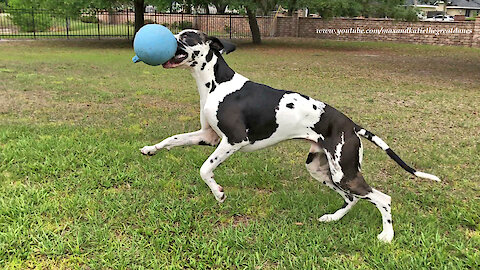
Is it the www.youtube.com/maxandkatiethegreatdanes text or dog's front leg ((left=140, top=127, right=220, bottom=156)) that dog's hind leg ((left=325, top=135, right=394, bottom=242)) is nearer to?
dog's front leg ((left=140, top=127, right=220, bottom=156))

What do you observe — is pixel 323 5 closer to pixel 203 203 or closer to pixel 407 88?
pixel 407 88

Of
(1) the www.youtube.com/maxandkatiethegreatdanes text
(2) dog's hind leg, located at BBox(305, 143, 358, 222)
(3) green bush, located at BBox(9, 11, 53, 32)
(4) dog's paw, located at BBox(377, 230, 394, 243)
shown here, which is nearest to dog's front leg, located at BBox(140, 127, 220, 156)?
(2) dog's hind leg, located at BBox(305, 143, 358, 222)

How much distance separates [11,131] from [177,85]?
5083mm

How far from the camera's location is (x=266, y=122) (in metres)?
3.46

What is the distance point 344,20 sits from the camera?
31688 millimetres

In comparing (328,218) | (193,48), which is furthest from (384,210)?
(193,48)

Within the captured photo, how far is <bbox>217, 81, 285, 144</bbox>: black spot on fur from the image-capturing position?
342cm

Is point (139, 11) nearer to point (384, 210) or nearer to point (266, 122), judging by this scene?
point (266, 122)

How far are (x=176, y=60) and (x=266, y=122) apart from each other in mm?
898

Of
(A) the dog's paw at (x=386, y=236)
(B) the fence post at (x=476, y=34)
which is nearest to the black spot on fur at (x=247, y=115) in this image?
(A) the dog's paw at (x=386, y=236)

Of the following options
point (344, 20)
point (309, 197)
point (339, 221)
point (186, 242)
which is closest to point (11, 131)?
point (186, 242)

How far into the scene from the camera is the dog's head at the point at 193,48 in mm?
3438

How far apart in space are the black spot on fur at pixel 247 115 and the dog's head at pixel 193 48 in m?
0.40

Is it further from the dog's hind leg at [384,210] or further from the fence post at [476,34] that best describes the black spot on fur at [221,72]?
the fence post at [476,34]
